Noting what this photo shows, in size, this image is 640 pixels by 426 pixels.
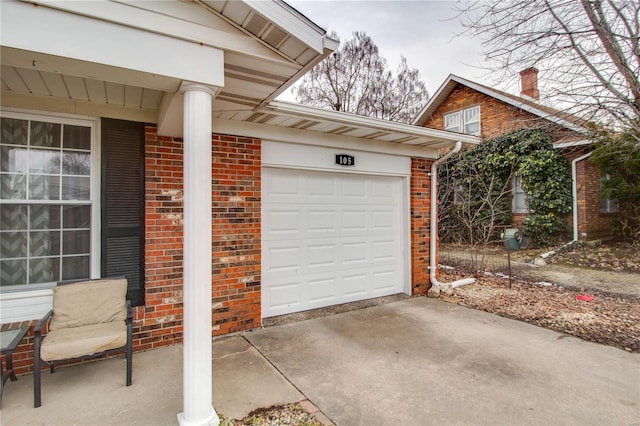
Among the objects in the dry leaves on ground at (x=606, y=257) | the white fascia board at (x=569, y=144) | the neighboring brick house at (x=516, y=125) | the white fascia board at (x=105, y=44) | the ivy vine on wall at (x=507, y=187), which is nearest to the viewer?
Answer: the white fascia board at (x=105, y=44)

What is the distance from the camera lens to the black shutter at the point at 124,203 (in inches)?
142

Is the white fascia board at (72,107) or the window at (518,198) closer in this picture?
the white fascia board at (72,107)

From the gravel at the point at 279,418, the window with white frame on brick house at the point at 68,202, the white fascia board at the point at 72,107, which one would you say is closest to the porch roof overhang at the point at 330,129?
the white fascia board at the point at 72,107

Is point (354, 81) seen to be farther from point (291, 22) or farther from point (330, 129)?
point (291, 22)

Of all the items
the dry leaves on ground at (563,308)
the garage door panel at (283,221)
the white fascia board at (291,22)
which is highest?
the white fascia board at (291,22)

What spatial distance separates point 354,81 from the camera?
14234mm

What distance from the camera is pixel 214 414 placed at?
243cm

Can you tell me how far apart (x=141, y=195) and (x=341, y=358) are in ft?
9.37

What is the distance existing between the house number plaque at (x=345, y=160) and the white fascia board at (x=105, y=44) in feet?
9.50

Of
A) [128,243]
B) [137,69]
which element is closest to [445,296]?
[128,243]

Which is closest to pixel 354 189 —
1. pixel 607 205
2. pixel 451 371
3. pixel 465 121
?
pixel 451 371

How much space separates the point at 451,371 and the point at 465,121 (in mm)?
11938

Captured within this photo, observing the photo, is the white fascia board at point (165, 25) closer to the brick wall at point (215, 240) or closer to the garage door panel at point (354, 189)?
the brick wall at point (215, 240)

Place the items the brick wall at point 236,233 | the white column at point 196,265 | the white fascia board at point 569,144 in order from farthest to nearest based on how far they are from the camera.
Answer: the white fascia board at point 569,144
the brick wall at point 236,233
the white column at point 196,265
